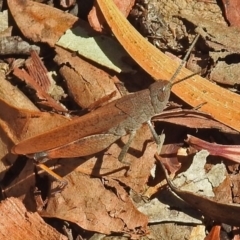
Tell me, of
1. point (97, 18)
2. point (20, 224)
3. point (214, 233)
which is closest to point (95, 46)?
point (97, 18)

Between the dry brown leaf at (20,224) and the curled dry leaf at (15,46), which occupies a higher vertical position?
the curled dry leaf at (15,46)

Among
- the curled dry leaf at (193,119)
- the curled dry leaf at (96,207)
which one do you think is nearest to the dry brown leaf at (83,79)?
the curled dry leaf at (193,119)

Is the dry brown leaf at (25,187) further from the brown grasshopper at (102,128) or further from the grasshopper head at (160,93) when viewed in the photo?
the grasshopper head at (160,93)

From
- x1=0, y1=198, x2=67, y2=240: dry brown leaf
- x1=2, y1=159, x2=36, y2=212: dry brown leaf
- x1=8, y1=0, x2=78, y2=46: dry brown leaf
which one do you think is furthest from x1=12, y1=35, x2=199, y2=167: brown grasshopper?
x1=8, y1=0, x2=78, y2=46: dry brown leaf

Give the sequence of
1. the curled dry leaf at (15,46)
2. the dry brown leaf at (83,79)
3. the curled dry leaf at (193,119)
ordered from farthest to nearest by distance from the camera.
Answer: the curled dry leaf at (15,46), the dry brown leaf at (83,79), the curled dry leaf at (193,119)

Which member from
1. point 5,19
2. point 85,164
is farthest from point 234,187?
point 5,19

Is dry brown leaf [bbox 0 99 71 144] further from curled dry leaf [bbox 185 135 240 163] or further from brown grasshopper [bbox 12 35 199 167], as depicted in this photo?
curled dry leaf [bbox 185 135 240 163]

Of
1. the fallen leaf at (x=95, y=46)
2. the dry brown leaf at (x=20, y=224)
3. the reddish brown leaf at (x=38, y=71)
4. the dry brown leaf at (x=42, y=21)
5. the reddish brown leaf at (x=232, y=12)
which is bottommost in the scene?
the dry brown leaf at (x=20, y=224)

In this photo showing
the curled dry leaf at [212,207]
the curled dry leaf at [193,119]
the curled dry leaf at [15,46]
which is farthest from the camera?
the curled dry leaf at [15,46]
